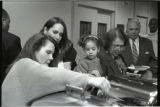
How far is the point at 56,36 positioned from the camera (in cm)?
100

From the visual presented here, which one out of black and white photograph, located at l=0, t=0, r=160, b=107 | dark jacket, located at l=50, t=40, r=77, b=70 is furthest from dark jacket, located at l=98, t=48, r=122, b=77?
dark jacket, located at l=50, t=40, r=77, b=70

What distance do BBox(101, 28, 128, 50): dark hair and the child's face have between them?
0.13 ft

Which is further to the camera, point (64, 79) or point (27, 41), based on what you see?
point (27, 41)

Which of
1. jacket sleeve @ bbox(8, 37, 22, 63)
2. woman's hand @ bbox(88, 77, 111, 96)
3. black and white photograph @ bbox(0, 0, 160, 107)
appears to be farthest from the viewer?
jacket sleeve @ bbox(8, 37, 22, 63)

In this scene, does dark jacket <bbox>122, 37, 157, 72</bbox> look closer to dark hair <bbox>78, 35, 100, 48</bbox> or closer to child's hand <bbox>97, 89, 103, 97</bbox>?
dark hair <bbox>78, 35, 100, 48</bbox>

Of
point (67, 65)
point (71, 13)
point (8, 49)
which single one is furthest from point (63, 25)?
point (8, 49)

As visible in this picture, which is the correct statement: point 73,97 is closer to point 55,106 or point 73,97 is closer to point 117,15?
point 55,106

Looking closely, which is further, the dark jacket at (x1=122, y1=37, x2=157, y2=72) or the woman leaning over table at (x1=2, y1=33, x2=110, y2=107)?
the dark jacket at (x1=122, y1=37, x2=157, y2=72)

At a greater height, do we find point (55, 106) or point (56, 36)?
point (56, 36)

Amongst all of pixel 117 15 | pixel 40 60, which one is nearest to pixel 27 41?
pixel 40 60

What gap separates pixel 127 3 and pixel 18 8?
429mm

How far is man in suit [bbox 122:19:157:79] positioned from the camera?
3.15 feet

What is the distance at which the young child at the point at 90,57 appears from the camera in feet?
3.17

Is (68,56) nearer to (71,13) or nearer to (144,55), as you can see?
(71,13)
